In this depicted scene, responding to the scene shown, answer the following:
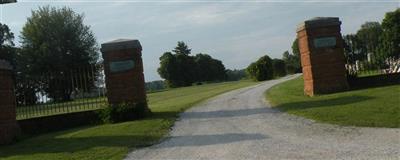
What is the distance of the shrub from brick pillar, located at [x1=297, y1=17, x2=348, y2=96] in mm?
5363

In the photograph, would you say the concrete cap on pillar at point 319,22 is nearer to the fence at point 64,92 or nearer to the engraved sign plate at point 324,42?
the engraved sign plate at point 324,42

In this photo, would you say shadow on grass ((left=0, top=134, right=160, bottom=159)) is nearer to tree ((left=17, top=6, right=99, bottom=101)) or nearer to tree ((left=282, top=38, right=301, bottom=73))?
tree ((left=17, top=6, right=99, bottom=101))

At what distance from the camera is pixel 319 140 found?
9.94 meters

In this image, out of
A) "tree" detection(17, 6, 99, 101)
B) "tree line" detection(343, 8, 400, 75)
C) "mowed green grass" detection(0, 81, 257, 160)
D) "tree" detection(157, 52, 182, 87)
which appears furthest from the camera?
"tree" detection(157, 52, 182, 87)

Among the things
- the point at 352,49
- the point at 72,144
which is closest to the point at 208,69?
the point at 352,49

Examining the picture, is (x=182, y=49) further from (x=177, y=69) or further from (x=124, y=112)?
(x=124, y=112)

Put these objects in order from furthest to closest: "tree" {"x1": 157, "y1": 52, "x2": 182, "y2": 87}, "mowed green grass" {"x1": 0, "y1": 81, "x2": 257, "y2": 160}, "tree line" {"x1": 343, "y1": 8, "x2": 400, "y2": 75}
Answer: "tree" {"x1": 157, "y1": 52, "x2": 182, "y2": 87} → "tree line" {"x1": 343, "y1": 8, "x2": 400, "y2": 75} → "mowed green grass" {"x1": 0, "y1": 81, "x2": 257, "y2": 160}

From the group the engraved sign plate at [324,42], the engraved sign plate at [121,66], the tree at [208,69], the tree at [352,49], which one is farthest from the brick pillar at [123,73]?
the tree at [208,69]

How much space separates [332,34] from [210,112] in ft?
15.3

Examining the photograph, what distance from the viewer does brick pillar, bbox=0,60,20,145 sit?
15156mm

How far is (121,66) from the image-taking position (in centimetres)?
1728

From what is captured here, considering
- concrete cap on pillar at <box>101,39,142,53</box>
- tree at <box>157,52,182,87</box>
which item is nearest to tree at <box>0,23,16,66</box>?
tree at <box>157,52,182,87</box>

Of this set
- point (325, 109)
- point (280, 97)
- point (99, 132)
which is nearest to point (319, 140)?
point (325, 109)

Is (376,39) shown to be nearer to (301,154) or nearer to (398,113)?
(398,113)
